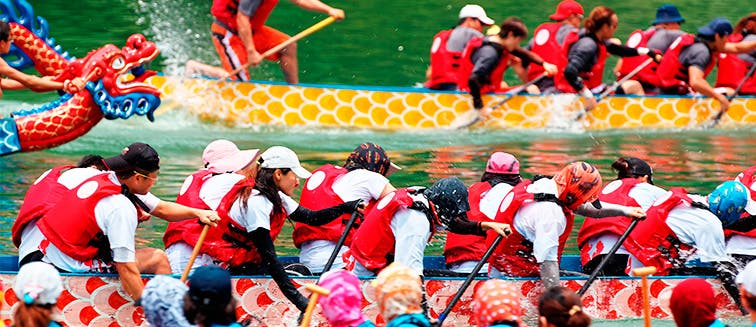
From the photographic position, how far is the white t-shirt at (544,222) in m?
6.82

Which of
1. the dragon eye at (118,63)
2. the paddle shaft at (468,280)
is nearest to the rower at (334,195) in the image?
the paddle shaft at (468,280)

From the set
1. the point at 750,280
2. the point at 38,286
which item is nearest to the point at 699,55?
the point at 750,280

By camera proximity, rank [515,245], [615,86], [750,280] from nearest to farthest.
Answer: [750,280] → [515,245] → [615,86]

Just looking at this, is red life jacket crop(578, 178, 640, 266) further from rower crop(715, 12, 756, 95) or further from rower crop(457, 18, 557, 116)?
rower crop(715, 12, 756, 95)

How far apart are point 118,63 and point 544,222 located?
4.62 meters

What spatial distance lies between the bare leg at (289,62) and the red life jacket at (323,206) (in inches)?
196

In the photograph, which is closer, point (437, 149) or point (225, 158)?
point (225, 158)

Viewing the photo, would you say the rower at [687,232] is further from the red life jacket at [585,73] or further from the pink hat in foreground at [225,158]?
the red life jacket at [585,73]

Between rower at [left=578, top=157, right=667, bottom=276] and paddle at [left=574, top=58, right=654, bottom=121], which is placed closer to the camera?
rower at [left=578, top=157, right=667, bottom=276]

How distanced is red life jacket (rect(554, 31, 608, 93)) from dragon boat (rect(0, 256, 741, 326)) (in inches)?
212

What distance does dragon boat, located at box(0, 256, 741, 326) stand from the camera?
6.50m

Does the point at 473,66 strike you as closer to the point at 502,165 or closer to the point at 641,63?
the point at 641,63

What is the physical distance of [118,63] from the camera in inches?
411

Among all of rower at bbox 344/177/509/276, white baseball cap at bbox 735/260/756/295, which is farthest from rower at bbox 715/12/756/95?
white baseball cap at bbox 735/260/756/295
